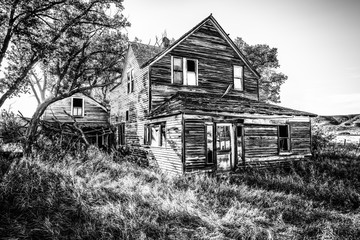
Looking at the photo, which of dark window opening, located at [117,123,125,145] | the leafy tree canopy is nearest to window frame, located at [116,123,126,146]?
dark window opening, located at [117,123,125,145]

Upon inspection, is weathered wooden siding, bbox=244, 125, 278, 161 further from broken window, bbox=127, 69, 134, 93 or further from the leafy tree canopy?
the leafy tree canopy

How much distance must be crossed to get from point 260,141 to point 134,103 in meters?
8.58

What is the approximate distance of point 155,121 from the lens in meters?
12.2

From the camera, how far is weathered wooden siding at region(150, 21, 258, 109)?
12.6 m

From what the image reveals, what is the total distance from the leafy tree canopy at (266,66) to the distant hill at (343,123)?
8212 millimetres

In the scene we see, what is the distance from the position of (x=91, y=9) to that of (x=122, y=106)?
7.29 metres

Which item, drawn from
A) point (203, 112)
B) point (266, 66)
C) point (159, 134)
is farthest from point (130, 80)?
point (266, 66)

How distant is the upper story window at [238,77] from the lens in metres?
14.9

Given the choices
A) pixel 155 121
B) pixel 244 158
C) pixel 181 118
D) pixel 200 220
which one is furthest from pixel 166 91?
pixel 200 220

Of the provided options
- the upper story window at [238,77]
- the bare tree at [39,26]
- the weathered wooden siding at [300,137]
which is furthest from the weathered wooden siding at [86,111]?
the weathered wooden siding at [300,137]

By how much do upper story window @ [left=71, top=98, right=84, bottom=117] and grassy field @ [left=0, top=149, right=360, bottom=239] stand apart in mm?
15398

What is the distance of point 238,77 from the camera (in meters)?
15.0

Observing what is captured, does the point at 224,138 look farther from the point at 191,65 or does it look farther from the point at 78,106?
the point at 78,106

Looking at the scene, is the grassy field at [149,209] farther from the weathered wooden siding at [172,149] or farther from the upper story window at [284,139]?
the upper story window at [284,139]
